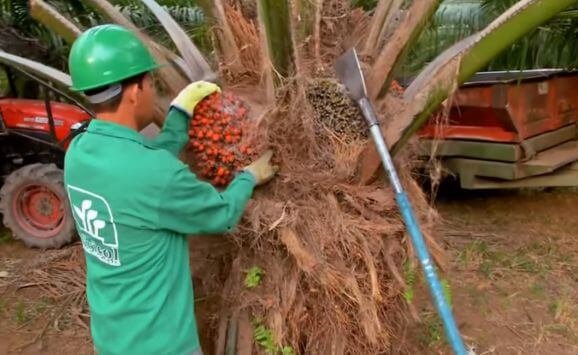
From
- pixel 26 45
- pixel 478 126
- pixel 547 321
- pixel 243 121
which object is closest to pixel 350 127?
pixel 243 121

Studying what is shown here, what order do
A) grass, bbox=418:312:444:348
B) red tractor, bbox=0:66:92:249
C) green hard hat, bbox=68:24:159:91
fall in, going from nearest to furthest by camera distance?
green hard hat, bbox=68:24:159:91, grass, bbox=418:312:444:348, red tractor, bbox=0:66:92:249

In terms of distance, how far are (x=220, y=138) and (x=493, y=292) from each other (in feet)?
9.00

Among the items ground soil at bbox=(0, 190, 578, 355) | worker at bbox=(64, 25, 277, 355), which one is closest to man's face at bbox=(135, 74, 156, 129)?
worker at bbox=(64, 25, 277, 355)

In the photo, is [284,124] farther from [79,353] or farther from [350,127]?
[79,353]

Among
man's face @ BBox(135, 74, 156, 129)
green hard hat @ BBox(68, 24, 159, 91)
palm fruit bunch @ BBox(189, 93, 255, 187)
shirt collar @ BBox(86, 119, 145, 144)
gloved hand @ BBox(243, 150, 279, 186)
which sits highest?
green hard hat @ BBox(68, 24, 159, 91)

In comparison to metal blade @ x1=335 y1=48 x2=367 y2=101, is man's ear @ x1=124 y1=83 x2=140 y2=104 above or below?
above

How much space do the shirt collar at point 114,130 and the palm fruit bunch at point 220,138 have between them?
38 cm

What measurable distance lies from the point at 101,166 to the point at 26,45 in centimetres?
403

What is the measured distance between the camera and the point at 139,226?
1952mm

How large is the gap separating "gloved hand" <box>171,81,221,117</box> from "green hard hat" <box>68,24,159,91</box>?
27cm

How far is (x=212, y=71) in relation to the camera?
2.69 m

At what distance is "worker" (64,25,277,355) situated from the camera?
1.91m

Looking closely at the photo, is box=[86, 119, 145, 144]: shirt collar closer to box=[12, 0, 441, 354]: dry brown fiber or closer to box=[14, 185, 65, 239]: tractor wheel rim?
box=[12, 0, 441, 354]: dry brown fiber

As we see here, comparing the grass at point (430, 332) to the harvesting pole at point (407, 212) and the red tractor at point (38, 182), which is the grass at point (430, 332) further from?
the red tractor at point (38, 182)
